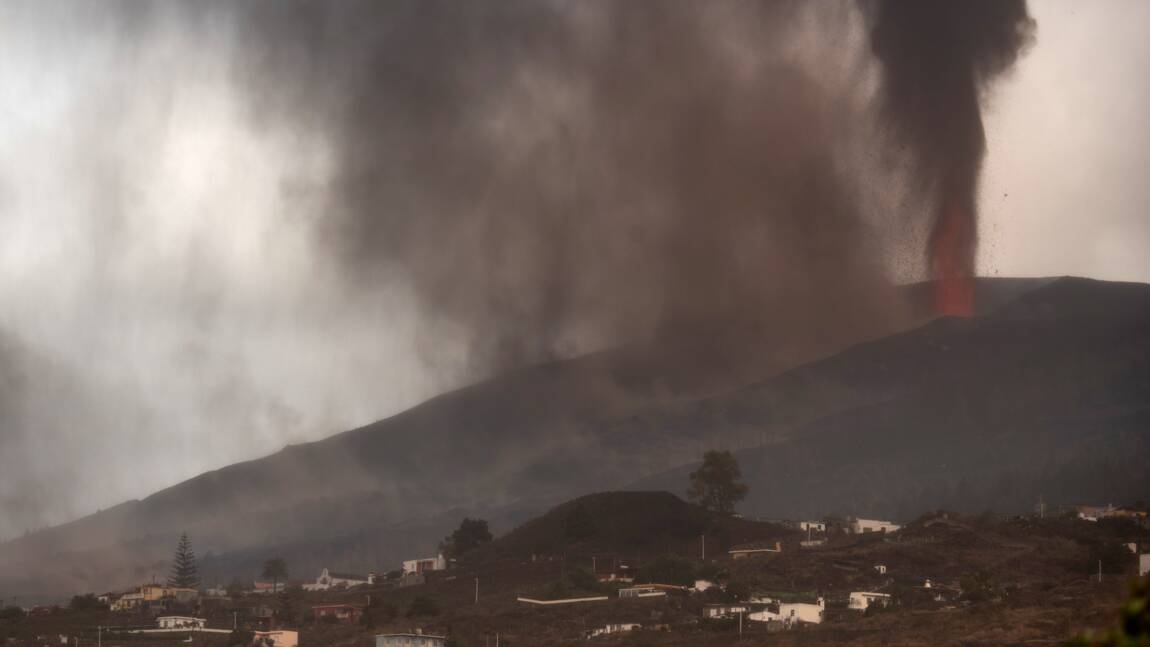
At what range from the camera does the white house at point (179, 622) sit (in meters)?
89.8

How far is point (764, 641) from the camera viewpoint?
64.8 meters

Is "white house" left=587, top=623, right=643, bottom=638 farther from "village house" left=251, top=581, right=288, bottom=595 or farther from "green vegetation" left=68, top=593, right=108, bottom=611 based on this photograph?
"village house" left=251, top=581, right=288, bottom=595

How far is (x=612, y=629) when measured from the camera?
73688mm

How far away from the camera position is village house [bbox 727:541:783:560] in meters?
105

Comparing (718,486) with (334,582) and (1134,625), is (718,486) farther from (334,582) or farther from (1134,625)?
(1134,625)

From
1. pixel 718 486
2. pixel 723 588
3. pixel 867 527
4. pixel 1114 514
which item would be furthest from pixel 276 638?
pixel 718 486

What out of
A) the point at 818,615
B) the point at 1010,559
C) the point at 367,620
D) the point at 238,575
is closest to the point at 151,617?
the point at 367,620

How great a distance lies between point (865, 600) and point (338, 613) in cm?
3188

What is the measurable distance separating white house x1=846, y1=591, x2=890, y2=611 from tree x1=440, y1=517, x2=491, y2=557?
175ft

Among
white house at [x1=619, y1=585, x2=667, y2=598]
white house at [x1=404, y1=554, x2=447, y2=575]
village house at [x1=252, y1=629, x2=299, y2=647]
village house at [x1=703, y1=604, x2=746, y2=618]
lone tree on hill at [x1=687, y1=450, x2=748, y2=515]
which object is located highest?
lone tree on hill at [x1=687, y1=450, x2=748, y2=515]

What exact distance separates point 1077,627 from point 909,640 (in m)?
6.03

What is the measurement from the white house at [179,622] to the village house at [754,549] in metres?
34.5

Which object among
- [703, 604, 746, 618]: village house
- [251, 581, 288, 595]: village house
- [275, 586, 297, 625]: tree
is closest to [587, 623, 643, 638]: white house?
[703, 604, 746, 618]: village house

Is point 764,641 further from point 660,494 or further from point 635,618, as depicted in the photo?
point 660,494
